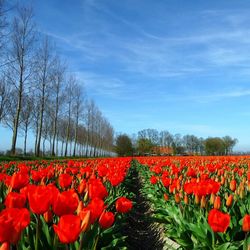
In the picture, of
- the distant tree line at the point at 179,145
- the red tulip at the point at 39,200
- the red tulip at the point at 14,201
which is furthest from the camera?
the distant tree line at the point at 179,145

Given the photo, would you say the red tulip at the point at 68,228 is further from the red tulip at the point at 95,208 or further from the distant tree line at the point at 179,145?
the distant tree line at the point at 179,145

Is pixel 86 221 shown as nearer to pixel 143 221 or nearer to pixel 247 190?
pixel 247 190

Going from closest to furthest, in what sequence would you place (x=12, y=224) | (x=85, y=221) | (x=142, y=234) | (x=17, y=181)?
(x=12, y=224) → (x=85, y=221) → (x=17, y=181) → (x=142, y=234)

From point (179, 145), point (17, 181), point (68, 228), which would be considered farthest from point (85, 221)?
point (179, 145)

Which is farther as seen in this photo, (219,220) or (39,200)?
(219,220)

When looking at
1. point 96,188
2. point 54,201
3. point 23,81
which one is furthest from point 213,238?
point 23,81

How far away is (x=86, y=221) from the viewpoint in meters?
1.84

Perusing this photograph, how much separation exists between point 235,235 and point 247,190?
121 centimetres

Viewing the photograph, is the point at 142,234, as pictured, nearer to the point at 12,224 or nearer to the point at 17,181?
the point at 17,181

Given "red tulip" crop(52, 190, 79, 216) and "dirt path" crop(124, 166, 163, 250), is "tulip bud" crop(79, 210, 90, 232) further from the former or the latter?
"dirt path" crop(124, 166, 163, 250)

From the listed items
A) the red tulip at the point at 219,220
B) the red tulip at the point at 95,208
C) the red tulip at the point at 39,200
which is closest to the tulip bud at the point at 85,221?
the red tulip at the point at 95,208

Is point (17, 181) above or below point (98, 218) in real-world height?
above

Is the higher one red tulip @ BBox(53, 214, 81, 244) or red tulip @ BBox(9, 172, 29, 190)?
red tulip @ BBox(9, 172, 29, 190)

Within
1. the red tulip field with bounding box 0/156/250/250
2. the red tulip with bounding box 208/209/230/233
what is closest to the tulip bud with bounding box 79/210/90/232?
the red tulip field with bounding box 0/156/250/250
